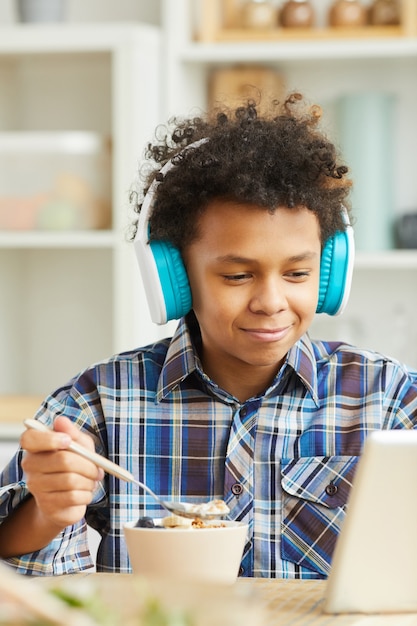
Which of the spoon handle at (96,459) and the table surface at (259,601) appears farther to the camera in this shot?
the spoon handle at (96,459)

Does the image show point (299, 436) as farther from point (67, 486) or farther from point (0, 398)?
point (0, 398)

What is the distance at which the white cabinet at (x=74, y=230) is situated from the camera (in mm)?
2561

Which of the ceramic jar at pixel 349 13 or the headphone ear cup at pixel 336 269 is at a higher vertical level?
the ceramic jar at pixel 349 13

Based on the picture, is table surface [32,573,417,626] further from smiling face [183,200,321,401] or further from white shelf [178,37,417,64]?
white shelf [178,37,417,64]

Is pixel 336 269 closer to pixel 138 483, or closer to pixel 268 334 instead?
pixel 268 334

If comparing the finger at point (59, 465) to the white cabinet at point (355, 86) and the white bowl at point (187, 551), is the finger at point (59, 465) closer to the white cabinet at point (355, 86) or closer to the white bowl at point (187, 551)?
the white bowl at point (187, 551)

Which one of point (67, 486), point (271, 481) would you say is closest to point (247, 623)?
point (67, 486)

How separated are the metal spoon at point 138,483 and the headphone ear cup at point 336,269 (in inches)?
14.6

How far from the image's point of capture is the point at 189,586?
0.62 meters

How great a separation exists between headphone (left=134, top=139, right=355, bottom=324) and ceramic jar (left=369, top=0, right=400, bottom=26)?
141 centimetres

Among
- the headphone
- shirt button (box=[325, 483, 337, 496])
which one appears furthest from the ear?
shirt button (box=[325, 483, 337, 496])

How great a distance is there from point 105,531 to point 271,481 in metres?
0.21

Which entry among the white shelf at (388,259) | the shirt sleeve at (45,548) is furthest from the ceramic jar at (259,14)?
the shirt sleeve at (45,548)

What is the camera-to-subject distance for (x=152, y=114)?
259 cm
